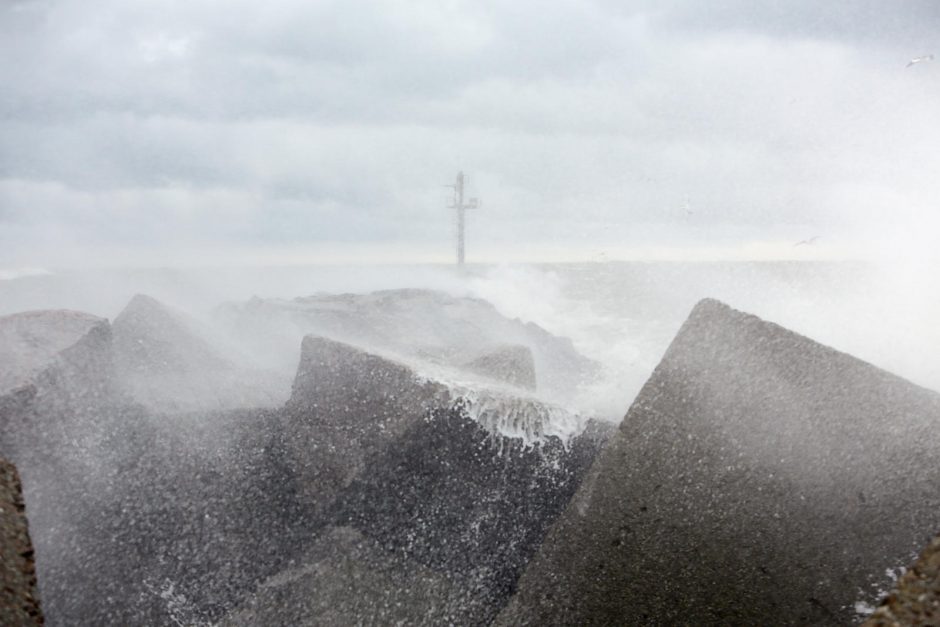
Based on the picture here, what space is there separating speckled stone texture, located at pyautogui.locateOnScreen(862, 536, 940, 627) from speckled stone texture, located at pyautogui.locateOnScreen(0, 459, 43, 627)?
1915mm

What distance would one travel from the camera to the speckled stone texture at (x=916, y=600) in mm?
1218

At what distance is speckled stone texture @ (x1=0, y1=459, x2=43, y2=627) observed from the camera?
5.73 ft

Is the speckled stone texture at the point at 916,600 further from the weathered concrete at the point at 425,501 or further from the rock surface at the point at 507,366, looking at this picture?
the rock surface at the point at 507,366

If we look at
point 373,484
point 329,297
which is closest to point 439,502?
Answer: point 373,484

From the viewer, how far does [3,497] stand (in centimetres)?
197

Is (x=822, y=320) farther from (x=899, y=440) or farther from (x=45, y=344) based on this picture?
(x=45, y=344)

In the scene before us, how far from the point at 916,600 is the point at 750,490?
5.45 feet

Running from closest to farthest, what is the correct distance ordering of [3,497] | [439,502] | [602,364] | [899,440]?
[3,497], [899,440], [439,502], [602,364]

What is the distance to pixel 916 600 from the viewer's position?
4.10ft

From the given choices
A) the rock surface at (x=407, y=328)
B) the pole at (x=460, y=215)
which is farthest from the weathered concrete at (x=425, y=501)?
the pole at (x=460, y=215)

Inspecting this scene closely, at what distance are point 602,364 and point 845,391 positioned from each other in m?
8.99

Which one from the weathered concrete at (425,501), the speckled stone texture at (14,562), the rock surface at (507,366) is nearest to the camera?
the speckled stone texture at (14,562)

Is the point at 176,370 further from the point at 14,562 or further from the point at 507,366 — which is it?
the point at 14,562

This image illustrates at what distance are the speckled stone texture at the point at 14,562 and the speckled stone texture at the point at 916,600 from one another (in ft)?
6.28
